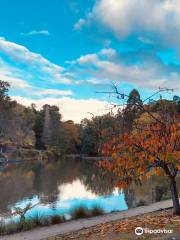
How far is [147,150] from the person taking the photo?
9.74 metres

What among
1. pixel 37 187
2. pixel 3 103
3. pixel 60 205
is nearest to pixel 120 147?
pixel 60 205

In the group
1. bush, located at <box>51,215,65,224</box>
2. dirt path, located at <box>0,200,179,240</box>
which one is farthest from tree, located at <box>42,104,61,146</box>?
bush, located at <box>51,215,65,224</box>

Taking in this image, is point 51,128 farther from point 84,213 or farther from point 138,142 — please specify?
point 138,142

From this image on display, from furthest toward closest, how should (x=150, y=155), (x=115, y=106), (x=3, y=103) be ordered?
(x=3, y=103) → (x=150, y=155) → (x=115, y=106)

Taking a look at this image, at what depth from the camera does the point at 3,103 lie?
226 feet

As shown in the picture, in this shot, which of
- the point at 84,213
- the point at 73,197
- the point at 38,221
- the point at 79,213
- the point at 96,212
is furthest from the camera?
the point at 73,197

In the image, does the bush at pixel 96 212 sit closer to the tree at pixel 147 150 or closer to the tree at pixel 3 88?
the tree at pixel 147 150

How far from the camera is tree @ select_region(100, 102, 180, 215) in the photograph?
9438 mm

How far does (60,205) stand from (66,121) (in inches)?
2999

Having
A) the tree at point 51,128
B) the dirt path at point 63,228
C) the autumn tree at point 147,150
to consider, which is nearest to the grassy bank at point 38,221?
the dirt path at point 63,228

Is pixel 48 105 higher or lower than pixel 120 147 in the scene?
higher

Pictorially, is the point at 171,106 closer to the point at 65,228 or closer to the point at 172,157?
the point at 172,157

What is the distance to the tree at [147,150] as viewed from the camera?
372 inches

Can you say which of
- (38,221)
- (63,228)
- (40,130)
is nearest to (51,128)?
(40,130)
